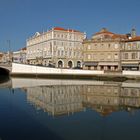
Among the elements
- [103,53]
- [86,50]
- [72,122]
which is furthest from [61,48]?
[72,122]

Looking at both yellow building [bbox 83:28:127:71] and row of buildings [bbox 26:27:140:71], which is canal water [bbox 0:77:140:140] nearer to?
row of buildings [bbox 26:27:140:71]

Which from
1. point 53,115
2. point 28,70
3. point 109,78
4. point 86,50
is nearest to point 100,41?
point 86,50

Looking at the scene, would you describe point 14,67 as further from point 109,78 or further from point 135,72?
point 135,72

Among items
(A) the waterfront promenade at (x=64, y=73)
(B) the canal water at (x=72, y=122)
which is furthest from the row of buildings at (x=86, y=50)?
(B) the canal water at (x=72, y=122)

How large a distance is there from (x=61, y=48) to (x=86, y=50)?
30.6ft

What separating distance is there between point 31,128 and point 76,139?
2.77 metres

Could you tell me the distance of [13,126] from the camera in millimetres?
13062

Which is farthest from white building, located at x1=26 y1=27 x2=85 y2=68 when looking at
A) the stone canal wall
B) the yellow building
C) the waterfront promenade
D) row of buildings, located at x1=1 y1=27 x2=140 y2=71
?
the waterfront promenade

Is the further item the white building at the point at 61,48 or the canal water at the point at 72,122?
the white building at the point at 61,48

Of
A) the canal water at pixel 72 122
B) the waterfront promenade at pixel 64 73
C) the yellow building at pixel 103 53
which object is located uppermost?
the yellow building at pixel 103 53

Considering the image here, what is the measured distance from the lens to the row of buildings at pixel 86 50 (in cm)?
5100

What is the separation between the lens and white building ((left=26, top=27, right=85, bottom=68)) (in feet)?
207

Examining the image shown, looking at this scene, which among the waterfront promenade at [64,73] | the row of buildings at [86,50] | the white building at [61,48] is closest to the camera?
the waterfront promenade at [64,73]

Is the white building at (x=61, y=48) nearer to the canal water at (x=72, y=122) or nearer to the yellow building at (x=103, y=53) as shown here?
the yellow building at (x=103, y=53)
